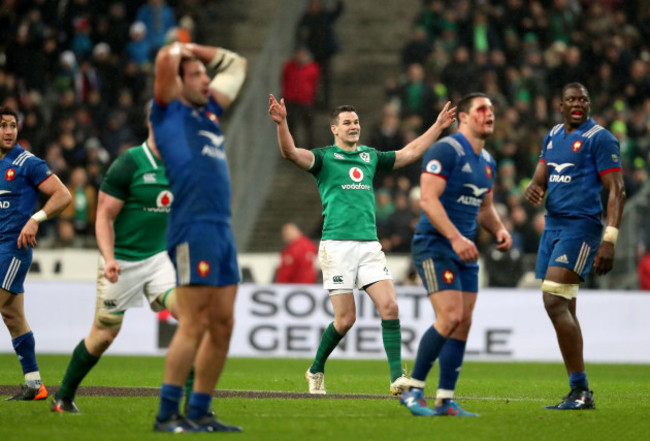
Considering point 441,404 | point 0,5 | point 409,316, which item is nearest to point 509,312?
point 409,316

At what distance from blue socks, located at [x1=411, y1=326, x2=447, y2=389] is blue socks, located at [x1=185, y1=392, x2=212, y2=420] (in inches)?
74.9

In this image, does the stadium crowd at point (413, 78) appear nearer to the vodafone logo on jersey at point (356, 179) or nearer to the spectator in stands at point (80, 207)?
the spectator in stands at point (80, 207)

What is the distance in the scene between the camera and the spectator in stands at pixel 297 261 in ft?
63.9

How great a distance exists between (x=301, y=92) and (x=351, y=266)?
41.9ft

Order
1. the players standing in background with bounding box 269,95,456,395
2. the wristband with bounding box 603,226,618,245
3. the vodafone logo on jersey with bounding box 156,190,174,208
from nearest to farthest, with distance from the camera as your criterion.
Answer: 1. the vodafone logo on jersey with bounding box 156,190,174,208
2. the wristband with bounding box 603,226,618,245
3. the players standing in background with bounding box 269,95,456,395

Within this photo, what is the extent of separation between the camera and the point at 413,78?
23.0m

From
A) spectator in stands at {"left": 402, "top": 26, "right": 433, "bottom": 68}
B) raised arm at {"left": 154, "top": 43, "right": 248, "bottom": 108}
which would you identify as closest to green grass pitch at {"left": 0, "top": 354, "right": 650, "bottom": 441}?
raised arm at {"left": 154, "top": 43, "right": 248, "bottom": 108}

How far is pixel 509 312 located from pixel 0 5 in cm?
1382

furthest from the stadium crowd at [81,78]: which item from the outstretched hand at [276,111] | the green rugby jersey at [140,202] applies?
the green rugby jersey at [140,202]

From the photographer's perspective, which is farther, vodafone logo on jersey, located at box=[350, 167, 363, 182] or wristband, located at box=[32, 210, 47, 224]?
vodafone logo on jersey, located at box=[350, 167, 363, 182]

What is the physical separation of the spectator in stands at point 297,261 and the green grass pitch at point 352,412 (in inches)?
185

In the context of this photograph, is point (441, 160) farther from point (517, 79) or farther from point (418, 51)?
point (418, 51)

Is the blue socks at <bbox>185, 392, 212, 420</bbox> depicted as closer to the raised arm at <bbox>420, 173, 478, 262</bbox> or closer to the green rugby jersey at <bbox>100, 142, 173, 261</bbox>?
the green rugby jersey at <bbox>100, 142, 173, 261</bbox>

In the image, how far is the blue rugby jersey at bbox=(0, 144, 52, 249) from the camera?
10.4m
